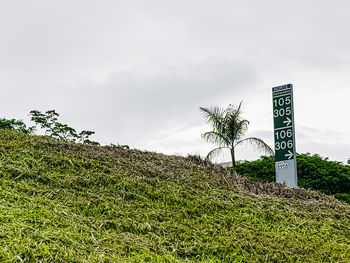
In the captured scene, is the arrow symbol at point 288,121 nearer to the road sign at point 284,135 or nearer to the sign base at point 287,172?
the road sign at point 284,135

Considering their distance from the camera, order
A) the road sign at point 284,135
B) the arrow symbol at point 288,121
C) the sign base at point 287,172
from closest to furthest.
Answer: the sign base at point 287,172 < the road sign at point 284,135 < the arrow symbol at point 288,121

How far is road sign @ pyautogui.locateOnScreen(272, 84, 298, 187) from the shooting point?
880 centimetres

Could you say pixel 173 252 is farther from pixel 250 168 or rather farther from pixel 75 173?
pixel 250 168

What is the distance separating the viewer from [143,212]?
447 centimetres

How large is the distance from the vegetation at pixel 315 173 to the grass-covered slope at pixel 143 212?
4377mm

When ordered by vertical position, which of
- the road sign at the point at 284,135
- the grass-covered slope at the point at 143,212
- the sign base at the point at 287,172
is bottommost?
the grass-covered slope at the point at 143,212

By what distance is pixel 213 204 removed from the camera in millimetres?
5094

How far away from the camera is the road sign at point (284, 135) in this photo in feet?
28.9

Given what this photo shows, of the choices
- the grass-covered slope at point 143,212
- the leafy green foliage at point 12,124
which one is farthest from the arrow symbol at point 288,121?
the leafy green foliage at point 12,124

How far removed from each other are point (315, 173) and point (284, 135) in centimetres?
291

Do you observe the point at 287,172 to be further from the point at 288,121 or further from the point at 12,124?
the point at 12,124

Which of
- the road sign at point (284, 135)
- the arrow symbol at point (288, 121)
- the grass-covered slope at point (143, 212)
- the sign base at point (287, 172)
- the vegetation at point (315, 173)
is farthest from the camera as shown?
the vegetation at point (315, 173)

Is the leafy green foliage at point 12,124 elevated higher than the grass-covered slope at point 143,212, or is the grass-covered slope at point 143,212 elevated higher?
the leafy green foliage at point 12,124

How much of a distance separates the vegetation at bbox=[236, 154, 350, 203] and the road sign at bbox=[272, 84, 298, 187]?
2041mm
